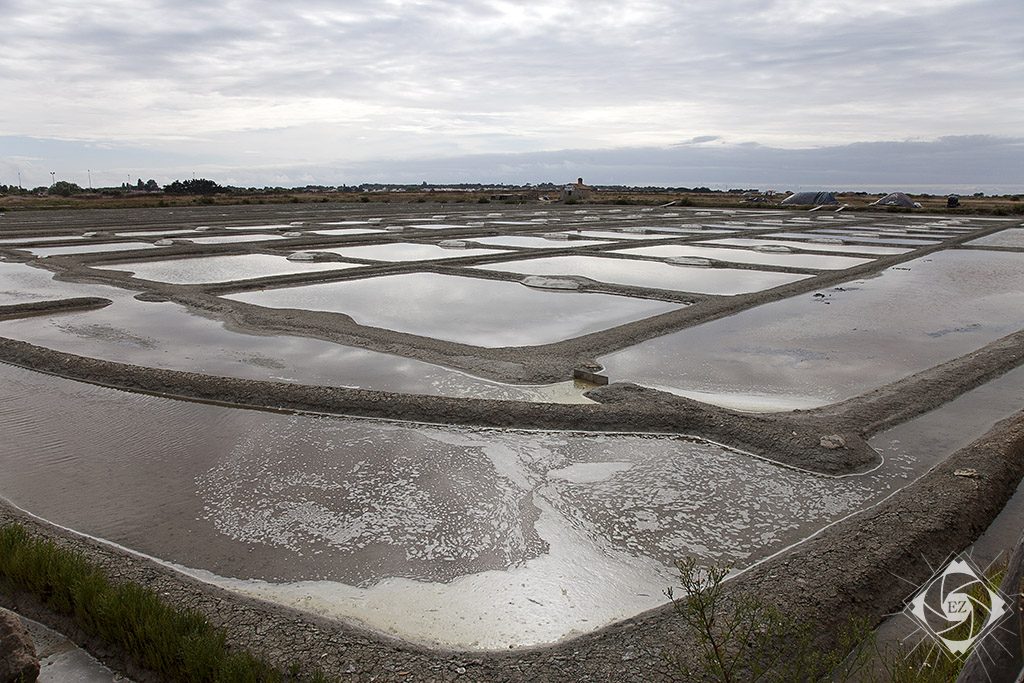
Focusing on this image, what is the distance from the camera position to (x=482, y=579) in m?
3.33

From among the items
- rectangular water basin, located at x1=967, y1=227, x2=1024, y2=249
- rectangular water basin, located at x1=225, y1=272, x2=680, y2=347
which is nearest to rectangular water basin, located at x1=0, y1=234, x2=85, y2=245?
rectangular water basin, located at x1=225, y1=272, x2=680, y2=347

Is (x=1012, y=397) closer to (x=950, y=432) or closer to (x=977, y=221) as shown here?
(x=950, y=432)

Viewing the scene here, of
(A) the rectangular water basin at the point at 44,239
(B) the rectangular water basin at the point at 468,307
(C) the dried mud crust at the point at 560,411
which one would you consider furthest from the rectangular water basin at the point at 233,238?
(C) the dried mud crust at the point at 560,411

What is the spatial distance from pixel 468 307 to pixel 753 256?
9.00 m

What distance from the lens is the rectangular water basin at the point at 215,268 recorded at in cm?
1214

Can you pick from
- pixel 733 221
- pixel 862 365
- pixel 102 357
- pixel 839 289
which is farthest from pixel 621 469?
pixel 733 221

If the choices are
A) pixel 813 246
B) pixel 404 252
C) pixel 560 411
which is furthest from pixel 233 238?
pixel 560 411

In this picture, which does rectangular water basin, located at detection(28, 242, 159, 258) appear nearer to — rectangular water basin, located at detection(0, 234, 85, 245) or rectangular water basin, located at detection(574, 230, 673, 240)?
rectangular water basin, located at detection(0, 234, 85, 245)

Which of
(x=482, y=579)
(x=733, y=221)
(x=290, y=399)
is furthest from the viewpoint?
(x=733, y=221)

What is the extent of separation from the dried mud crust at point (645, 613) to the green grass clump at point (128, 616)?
0.07 metres

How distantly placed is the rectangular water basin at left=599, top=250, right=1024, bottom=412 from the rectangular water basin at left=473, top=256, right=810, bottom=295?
3.67ft

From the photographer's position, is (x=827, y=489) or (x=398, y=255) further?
(x=398, y=255)

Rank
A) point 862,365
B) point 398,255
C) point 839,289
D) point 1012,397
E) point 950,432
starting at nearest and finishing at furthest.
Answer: point 950,432 → point 1012,397 → point 862,365 → point 839,289 → point 398,255

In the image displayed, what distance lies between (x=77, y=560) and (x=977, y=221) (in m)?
→ 33.3
